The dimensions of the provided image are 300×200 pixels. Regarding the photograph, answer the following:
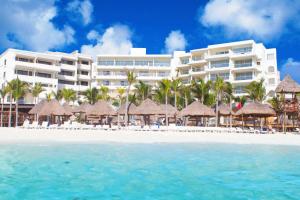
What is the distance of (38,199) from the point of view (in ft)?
27.9

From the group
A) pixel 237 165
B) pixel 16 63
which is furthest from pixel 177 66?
pixel 237 165

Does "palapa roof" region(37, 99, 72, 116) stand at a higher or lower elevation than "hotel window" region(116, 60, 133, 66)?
lower

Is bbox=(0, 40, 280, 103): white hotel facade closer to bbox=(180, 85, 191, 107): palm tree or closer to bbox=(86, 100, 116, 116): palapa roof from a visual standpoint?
bbox=(180, 85, 191, 107): palm tree

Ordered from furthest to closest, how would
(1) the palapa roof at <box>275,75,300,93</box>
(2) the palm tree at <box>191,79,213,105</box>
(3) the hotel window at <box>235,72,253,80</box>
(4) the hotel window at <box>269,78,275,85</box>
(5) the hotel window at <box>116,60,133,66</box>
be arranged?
(5) the hotel window at <box>116,60,133,66</box> → (4) the hotel window at <box>269,78,275,85</box> → (3) the hotel window at <box>235,72,253,80</box> → (2) the palm tree at <box>191,79,213,105</box> → (1) the palapa roof at <box>275,75,300,93</box>

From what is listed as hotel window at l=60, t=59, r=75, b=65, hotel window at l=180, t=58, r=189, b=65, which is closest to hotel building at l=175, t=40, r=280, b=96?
hotel window at l=180, t=58, r=189, b=65

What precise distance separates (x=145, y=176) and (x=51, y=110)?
91.9ft

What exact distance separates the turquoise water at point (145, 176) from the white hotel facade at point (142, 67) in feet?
137

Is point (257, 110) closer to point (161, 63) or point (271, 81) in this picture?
point (271, 81)

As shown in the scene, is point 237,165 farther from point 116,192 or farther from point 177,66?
point 177,66

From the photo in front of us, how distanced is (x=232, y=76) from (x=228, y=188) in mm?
51064

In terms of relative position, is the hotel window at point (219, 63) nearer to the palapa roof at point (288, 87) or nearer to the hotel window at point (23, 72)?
the palapa roof at point (288, 87)

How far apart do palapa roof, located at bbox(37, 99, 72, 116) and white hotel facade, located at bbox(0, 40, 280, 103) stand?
19570 mm

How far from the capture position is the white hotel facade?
57.2m

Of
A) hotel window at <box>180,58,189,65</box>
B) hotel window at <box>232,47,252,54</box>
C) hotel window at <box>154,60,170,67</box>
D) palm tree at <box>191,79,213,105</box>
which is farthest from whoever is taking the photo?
hotel window at <box>154,60,170,67</box>
